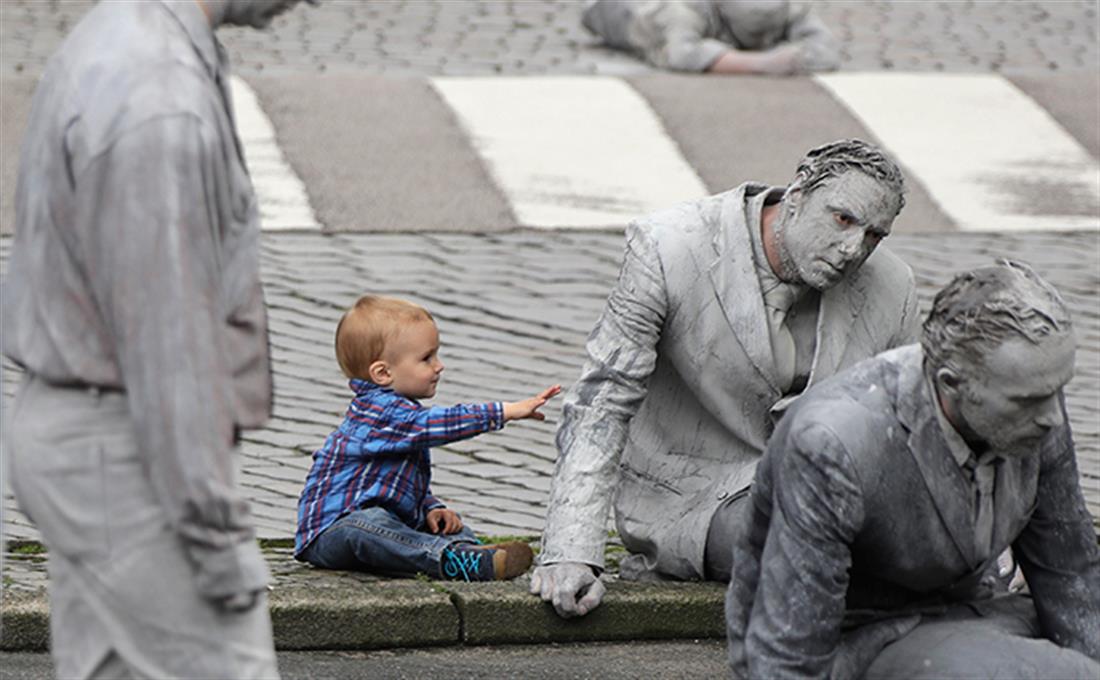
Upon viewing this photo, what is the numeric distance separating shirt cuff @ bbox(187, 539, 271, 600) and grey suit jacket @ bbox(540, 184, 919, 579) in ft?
7.11

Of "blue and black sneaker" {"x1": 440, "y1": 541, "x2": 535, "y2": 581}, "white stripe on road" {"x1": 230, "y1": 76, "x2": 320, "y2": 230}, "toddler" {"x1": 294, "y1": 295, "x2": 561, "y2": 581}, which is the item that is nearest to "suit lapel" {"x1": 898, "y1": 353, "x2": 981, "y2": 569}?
"toddler" {"x1": 294, "y1": 295, "x2": 561, "y2": 581}

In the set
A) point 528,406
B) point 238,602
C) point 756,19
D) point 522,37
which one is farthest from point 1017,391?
point 522,37

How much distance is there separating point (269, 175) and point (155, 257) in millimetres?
8264

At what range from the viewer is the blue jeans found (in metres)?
6.19

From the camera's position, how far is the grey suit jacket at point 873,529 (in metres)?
4.27

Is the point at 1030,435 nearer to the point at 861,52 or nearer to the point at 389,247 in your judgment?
the point at 389,247

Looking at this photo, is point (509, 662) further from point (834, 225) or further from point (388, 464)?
point (834, 225)

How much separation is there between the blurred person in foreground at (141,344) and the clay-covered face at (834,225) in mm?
1998

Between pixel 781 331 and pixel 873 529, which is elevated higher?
pixel 873 529

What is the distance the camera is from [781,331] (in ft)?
19.6

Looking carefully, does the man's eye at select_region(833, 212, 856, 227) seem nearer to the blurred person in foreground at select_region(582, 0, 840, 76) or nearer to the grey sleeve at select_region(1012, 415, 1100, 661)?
the grey sleeve at select_region(1012, 415, 1100, 661)

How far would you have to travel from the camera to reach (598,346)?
5.97 m

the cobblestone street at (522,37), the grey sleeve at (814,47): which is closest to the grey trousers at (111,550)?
the cobblestone street at (522,37)

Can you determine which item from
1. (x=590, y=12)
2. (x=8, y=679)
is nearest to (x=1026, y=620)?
(x=8, y=679)
